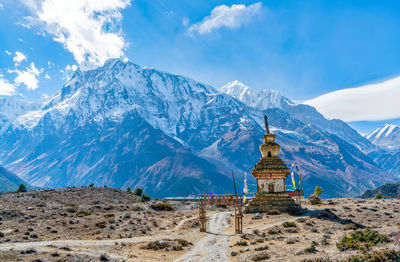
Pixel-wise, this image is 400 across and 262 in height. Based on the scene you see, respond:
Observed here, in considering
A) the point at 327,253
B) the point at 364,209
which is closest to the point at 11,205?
the point at 327,253

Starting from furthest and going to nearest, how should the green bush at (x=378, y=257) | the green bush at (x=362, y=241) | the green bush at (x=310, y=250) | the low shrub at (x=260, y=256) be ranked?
the green bush at (x=310, y=250) → the low shrub at (x=260, y=256) → the green bush at (x=362, y=241) → the green bush at (x=378, y=257)

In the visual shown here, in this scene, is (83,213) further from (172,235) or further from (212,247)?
(212,247)

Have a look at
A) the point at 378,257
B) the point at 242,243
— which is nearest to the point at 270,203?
the point at 242,243

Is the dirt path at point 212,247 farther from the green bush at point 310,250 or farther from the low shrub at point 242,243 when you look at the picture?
the green bush at point 310,250

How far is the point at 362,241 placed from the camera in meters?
28.6

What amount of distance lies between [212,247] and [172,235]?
27.7 ft

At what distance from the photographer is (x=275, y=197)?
5862 cm

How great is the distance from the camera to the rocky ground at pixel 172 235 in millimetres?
30109

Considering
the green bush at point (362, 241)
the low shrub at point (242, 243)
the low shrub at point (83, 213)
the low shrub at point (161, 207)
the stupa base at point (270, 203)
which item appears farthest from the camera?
the low shrub at point (161, 207)

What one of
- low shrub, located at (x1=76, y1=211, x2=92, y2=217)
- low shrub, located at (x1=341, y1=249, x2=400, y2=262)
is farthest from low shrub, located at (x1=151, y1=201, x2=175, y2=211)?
low shrub, located at (x1=341, y1=249, x2=400, y2=262)

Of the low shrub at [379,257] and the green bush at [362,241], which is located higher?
the green bush at [362,241]

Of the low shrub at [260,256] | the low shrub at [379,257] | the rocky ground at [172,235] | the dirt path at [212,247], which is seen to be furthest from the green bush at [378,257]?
the dirt path at [212,247]

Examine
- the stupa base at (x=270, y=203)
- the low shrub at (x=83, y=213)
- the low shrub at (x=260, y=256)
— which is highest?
the stupa base at (x=270, y=203)

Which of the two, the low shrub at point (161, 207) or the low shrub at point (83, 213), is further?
the low shrub at point (161, 207)
